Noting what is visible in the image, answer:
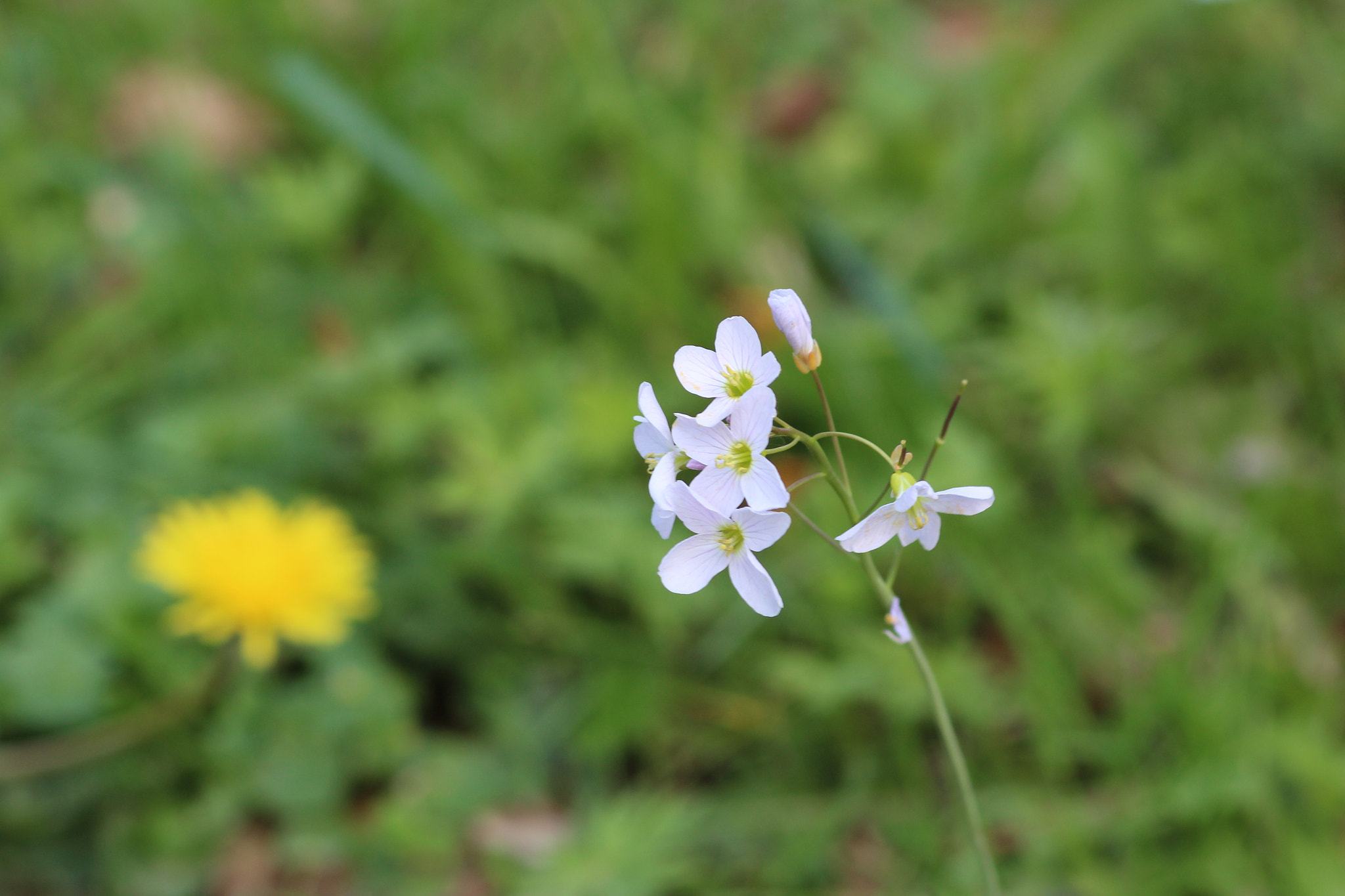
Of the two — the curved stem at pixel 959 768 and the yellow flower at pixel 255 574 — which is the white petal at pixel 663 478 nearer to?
the curved stem at pixel 959 768

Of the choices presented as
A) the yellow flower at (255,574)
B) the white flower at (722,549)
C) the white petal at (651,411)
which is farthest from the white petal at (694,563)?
the yellow flower at (255,574)

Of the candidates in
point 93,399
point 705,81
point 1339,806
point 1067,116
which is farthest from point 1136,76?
point 93,399

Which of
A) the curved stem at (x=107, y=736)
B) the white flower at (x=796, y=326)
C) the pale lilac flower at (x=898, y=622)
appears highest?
the curved stem at (x=107, y=736)

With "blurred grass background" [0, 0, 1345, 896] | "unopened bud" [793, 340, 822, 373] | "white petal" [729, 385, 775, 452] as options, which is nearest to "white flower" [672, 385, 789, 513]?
"white petal" [729, 385, 775, 452]

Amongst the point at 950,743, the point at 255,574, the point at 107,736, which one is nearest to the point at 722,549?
the point at 950,743

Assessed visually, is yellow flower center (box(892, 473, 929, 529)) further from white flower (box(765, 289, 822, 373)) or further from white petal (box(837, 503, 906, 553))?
white flower (box(765, 289, 822, 373))

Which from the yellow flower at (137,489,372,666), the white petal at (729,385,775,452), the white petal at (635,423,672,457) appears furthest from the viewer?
the yellow flower at (137,489,372,666)
